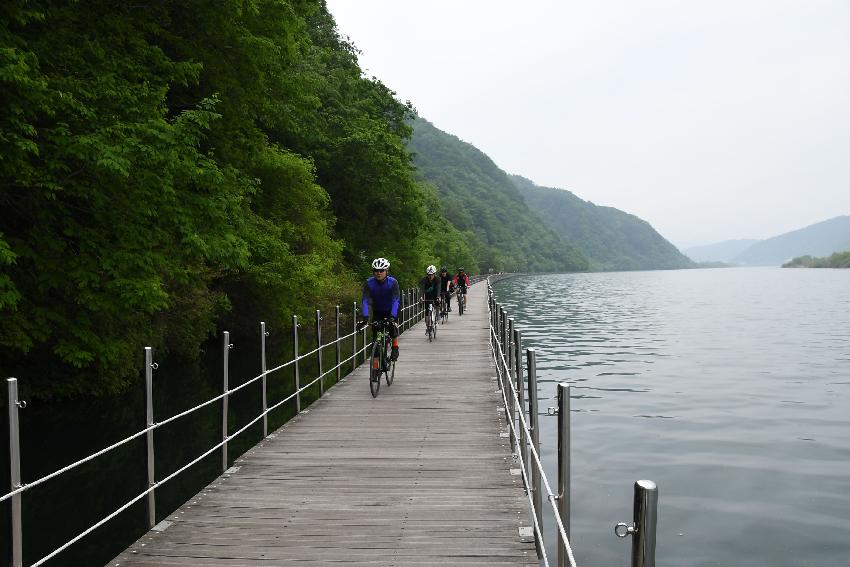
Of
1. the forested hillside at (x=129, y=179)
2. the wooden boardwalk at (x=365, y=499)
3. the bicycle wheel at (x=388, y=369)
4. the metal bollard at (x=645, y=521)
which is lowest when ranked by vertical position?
the wooden boardwalk at (x=365, y=499)

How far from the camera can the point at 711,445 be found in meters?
15.6

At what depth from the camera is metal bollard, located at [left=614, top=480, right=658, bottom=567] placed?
272 centimetres

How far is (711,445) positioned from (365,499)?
10.7 meters

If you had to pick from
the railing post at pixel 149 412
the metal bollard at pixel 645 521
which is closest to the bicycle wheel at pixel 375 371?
the railing post at pixel 149 412

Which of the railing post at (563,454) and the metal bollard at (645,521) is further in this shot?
the railing post at (563,454)

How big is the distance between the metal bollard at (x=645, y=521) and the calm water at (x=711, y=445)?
7.08m

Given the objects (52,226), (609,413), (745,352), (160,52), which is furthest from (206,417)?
(745,352)

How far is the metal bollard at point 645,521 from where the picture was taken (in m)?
2.72

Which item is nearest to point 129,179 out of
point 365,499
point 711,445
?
point 365,499

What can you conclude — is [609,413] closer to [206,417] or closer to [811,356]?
[206,417]

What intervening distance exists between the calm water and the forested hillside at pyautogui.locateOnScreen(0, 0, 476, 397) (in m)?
8.33

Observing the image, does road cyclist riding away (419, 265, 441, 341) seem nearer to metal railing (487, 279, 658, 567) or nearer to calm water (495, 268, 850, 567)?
calm water (495, 268, 850, 567)

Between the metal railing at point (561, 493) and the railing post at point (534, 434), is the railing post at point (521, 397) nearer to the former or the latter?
the metal railing at point (561, 493)

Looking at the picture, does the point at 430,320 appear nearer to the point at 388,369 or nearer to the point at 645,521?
the point at 388,369
